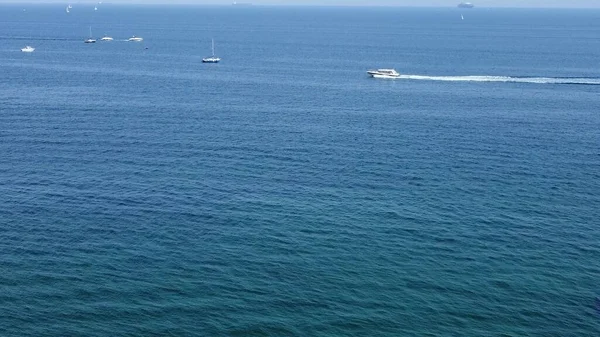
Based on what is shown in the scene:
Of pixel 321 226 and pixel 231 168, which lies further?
pixel 231 168

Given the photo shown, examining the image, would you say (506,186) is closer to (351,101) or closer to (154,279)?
(154,279)

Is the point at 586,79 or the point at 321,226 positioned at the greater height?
the point at 586,79

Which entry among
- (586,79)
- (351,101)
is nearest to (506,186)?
(351,101)

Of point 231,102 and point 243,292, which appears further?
point 231,102

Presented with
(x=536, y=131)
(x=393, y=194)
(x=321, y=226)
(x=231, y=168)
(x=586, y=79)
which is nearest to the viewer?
(x=321, y=226)

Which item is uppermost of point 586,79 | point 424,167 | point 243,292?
point 586,79

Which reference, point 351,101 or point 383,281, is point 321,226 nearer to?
point 383,281

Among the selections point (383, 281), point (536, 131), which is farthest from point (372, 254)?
point (536, 131)

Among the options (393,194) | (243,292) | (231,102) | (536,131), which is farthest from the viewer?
(231,102)

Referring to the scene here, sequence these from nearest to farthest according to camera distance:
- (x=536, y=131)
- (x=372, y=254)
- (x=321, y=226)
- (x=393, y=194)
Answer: (x=372, y=254) → (x=321, y=226) → (x=393, y=194) → (x=536, y=131)
